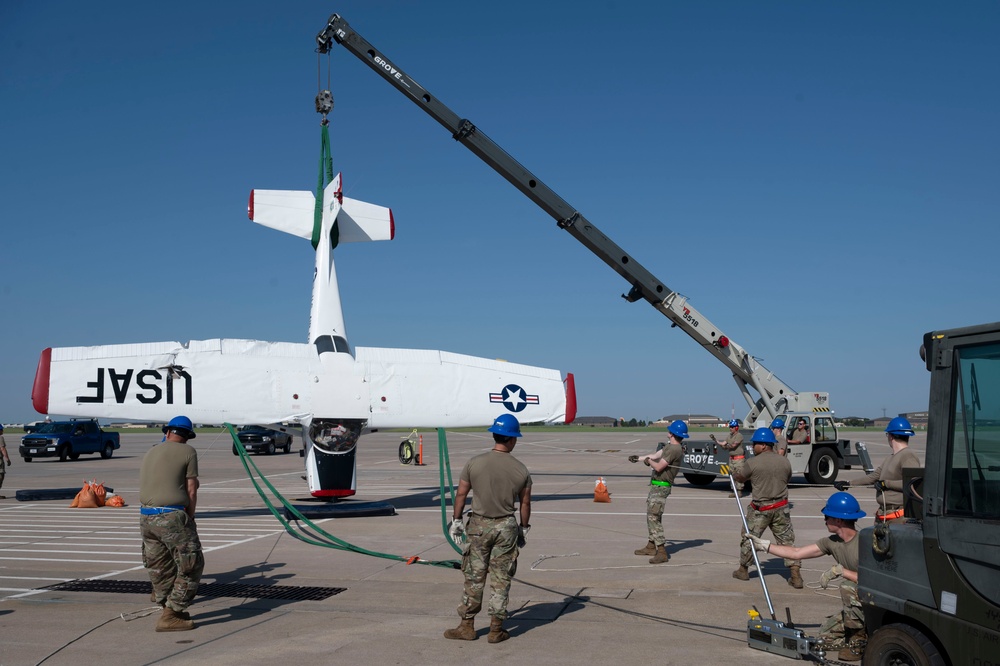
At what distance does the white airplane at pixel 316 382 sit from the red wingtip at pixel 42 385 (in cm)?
2

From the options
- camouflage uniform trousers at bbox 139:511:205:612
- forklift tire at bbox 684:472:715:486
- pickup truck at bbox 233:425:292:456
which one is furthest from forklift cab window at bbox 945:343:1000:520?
pickup truck at bbox 233:425:292:456

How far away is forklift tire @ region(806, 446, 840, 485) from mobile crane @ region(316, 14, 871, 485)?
0.03 m

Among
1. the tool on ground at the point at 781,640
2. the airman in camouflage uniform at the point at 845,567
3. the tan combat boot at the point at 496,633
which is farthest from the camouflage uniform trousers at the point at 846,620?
the tan combat boot at the point at 496,633

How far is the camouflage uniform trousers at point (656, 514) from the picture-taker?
36.3 feet

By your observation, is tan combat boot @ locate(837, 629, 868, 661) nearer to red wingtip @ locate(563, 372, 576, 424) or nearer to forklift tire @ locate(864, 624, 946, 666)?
forklift tire @ locate(864, 624, 946, 666)

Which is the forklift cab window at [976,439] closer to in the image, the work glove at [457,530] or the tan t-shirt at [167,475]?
the work glove at [457,530]

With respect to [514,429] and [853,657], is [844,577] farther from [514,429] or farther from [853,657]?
[514,429]

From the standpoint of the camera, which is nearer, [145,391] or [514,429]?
[514,429]

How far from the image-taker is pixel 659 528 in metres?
11.1

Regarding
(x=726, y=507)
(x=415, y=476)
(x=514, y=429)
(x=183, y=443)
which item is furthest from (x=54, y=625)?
(x=415, y=476)

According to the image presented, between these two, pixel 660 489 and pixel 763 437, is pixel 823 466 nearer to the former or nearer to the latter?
pixel 660 489

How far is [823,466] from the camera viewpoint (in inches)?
861

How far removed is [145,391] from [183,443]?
698 cm

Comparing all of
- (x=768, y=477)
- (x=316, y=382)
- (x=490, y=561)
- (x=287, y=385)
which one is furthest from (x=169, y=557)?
(x=316, y=382)
